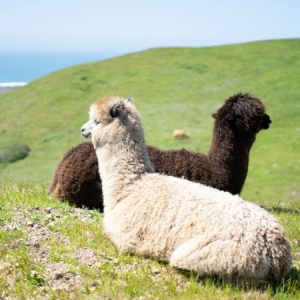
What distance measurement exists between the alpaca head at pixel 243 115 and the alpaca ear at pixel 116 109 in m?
3.74

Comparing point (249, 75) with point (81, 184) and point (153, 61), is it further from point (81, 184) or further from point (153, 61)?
point (81, 184)

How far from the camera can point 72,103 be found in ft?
136

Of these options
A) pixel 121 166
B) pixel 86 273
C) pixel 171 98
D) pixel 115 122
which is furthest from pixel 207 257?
pixel 171 98

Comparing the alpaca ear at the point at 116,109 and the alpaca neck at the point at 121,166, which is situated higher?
the alpaca ear at the point at 116,109

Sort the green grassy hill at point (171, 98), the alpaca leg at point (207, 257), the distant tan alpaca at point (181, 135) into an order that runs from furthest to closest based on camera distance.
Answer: the distant tan alpaca at point (181, 135) < the green grassy hill at point (171, 98) < the alpaca leg at point (207, 257)

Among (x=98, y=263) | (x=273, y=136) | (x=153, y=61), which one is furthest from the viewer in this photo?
(x=153, y=61)

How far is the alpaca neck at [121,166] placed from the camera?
705 centimetres

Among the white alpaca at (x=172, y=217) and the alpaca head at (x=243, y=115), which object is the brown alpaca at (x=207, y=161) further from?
the white alpaca at (x=172, y=217)

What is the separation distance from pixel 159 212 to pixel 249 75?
35.7 metres

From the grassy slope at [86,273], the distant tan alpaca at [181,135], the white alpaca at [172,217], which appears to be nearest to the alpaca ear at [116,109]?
the white alpaca at [172,217]

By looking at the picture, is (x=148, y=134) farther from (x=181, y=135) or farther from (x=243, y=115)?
(x=243, y=115)

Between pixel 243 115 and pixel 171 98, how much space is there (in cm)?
2943

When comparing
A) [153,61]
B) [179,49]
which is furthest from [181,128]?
[179,49]

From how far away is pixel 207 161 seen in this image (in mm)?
10242
